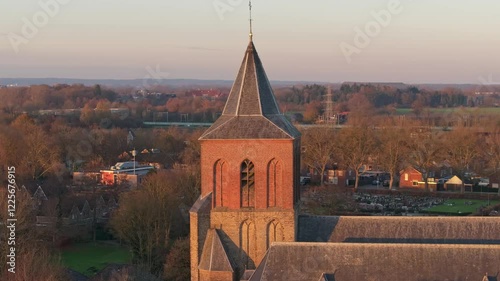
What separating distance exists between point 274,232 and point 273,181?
2106 millimetres

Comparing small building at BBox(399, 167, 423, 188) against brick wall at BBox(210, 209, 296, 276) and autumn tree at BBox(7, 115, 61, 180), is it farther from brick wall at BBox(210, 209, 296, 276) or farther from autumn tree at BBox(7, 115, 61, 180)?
brick wall at BBox(210, 209, 296, 276)

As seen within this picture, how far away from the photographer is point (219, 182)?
26.8 meters

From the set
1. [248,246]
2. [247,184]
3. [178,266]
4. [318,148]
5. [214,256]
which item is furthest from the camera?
[318,148]

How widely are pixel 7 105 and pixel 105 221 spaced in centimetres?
6135

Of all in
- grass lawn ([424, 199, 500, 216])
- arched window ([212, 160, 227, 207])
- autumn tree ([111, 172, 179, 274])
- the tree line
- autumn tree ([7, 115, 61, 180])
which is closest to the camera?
arched window ([212, 160, 227, 207])

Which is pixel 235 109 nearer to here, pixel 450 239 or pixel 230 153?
pixel 230 153

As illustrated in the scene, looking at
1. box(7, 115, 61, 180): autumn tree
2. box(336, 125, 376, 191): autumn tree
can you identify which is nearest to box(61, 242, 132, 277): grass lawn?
box(7, 115, 61, 180): autumn tree

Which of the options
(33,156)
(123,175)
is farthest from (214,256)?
(33,156)

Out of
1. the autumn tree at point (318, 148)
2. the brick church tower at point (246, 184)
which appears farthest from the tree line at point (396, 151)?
the brick church tower at point (246, 184)

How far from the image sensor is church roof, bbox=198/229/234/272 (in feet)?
83.6

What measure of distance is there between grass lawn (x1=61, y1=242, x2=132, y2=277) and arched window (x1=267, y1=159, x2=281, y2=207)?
2001 cm

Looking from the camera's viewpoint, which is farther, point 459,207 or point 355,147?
point 355,147

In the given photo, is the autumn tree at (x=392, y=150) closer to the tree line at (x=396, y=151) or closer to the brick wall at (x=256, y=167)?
the tree line at (x=396, y=151)

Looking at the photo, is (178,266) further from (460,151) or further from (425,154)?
(460,151)
